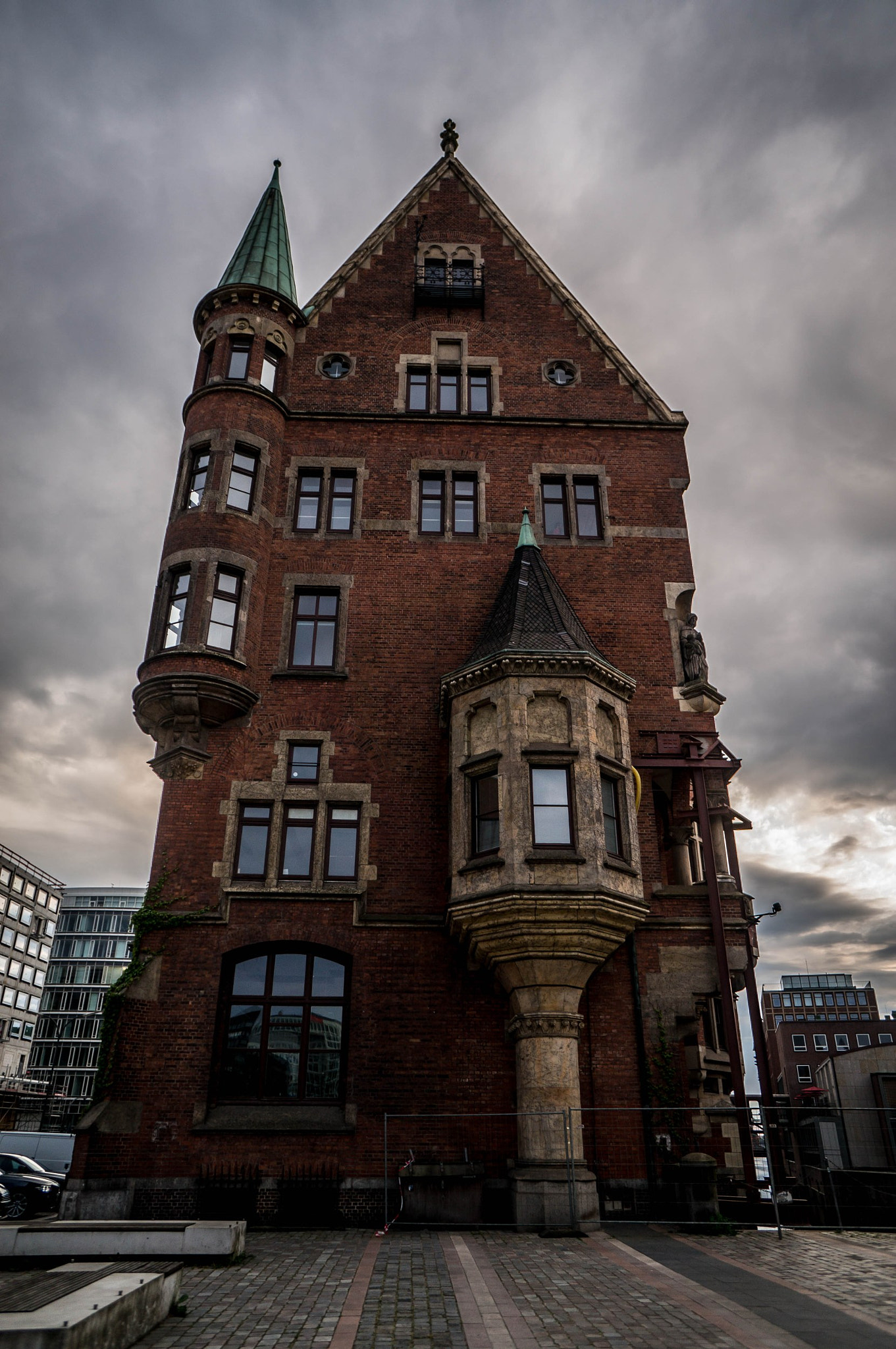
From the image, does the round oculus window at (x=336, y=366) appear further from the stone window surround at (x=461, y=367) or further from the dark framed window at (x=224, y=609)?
the dark framed window at (x=224, y=609)

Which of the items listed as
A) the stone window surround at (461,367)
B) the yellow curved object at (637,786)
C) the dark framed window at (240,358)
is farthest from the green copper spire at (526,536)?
the dark framed window at (240,358)

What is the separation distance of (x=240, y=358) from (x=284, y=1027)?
17.2 m

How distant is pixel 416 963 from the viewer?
18.7m

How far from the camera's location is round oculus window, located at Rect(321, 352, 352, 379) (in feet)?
83.7

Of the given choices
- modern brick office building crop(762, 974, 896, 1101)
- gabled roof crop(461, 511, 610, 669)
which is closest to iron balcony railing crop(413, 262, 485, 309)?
gabled roof crop(461, 511, 610, 669)

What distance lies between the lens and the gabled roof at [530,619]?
19.1 meters

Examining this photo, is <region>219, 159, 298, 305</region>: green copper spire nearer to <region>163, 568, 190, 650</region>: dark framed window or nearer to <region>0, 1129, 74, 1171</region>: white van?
<region>163, 568, 190, 650</region>: dark framed window

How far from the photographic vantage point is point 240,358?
80.9 feet

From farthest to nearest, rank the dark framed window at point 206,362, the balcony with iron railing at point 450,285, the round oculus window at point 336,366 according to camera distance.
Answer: the balcony with iron railing at point 450,285 < the round oculus window at point 336,366 < the dark framed window at point 206,362

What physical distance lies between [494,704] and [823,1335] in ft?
39.8

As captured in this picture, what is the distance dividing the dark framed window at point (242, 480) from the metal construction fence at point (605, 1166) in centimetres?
1451

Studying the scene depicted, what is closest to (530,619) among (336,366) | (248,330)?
(336,366)

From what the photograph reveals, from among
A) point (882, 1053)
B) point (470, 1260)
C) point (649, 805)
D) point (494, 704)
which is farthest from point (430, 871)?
point (882, 1053)

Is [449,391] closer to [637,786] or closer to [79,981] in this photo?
[637,786]
